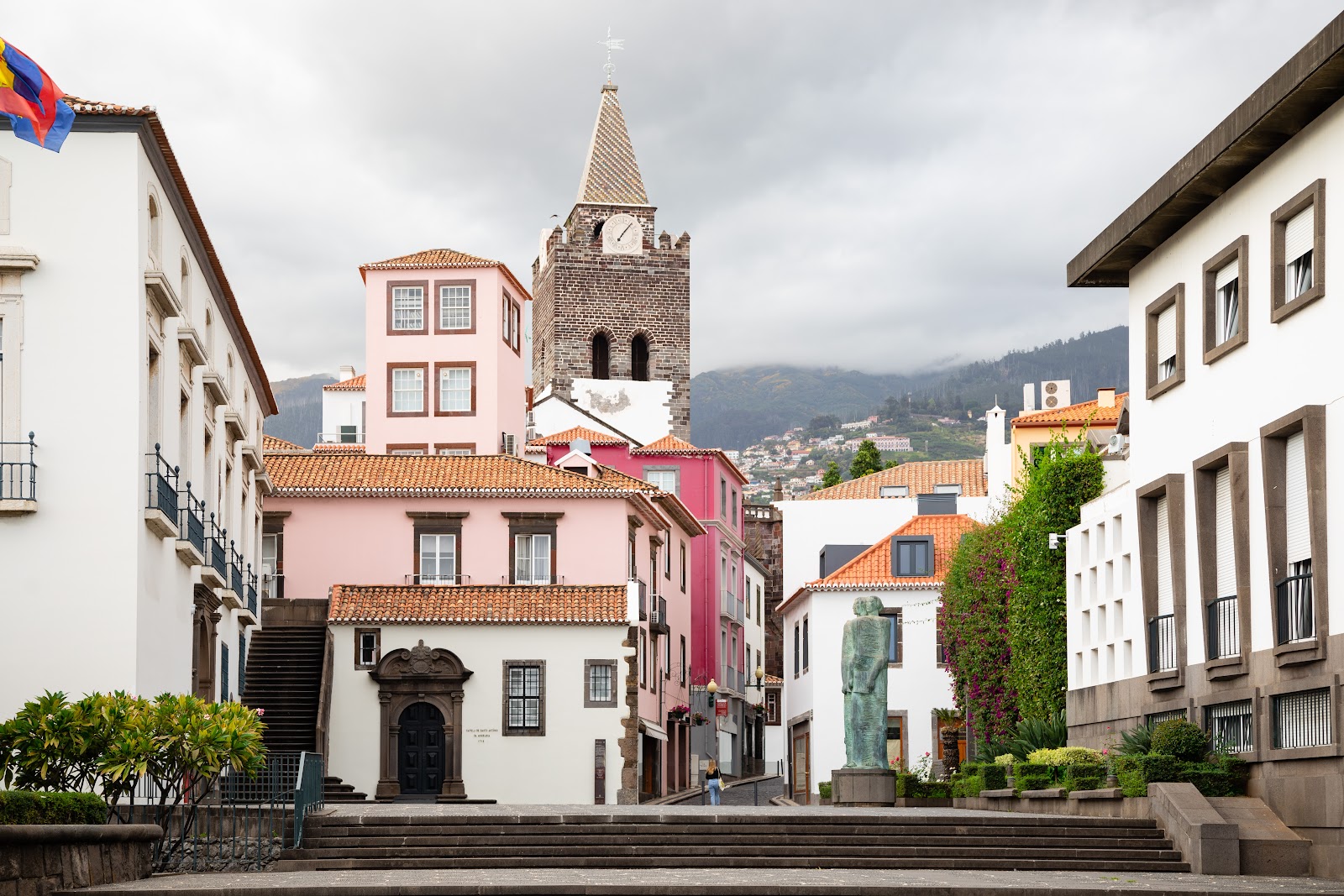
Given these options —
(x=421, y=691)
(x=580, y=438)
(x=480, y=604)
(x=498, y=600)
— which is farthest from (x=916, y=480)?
(x=421, y=691)

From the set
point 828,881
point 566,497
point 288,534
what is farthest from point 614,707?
point 828,881

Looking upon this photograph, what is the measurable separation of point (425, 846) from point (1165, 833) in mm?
9664

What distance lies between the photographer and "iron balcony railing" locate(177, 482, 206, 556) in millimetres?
30516

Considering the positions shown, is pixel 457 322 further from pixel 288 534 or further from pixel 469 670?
pixel 469 670

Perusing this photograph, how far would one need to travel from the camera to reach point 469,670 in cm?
4438

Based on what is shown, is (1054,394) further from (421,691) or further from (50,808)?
(50,808)

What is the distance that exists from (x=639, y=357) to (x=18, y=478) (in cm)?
6821

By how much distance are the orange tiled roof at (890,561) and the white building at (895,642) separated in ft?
0.08

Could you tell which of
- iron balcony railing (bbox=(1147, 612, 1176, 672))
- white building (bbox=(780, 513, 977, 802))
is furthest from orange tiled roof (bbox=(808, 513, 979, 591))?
iron balcony railing (bbox=(1147, 612, 1176, 672))

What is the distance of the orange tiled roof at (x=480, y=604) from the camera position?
4438 centimetres

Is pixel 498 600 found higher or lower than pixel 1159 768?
higher

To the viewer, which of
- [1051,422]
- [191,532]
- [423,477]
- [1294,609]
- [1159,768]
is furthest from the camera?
[1051,422]

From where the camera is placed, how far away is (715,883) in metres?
20.4

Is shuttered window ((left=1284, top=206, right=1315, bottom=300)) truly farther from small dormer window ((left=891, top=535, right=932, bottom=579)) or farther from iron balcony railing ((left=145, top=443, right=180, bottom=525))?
small dormer window ((left=891, top=535, right=932, bottom=579))
